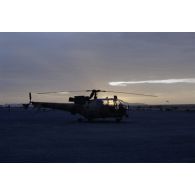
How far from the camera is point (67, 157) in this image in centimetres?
1339

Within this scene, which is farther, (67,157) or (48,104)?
(48,104)

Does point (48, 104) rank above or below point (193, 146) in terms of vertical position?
above

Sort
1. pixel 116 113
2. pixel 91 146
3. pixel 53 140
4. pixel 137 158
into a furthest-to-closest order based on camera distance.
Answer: pixel 116 113
pixel 53 140
pixel 91 146
pixel 137 158

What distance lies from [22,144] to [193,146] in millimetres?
7041

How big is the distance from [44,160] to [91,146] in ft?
12.3

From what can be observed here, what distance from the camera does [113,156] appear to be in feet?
44.4

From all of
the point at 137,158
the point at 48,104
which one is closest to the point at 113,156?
the point at 137,158
